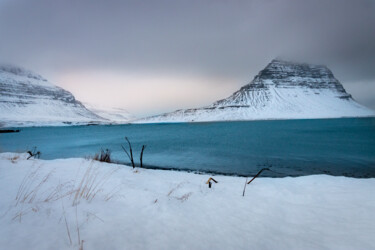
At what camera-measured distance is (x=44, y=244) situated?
240 cm

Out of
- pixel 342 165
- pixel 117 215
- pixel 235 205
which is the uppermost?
pixel 117 215

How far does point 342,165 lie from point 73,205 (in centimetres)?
1867

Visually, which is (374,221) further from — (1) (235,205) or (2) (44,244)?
(2) (44,244)

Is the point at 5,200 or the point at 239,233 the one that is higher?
the point at 5,200

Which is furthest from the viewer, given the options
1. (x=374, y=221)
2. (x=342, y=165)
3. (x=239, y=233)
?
(x=342, y=165)

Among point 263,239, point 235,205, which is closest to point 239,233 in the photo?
point 263,239

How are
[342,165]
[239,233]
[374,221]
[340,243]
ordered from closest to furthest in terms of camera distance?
1. [340,243]
2. [239,233]
3. [374,221]
4. [342,165]

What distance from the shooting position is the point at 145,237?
9.51 ft

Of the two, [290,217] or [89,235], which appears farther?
[290,217]

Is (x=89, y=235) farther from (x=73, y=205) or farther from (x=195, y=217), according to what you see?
(x=195, y=217)

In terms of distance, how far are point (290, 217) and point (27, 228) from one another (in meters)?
5.16

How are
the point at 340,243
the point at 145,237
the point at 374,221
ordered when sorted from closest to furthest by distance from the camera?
the point at 145,237, the point at 340,243, the point at 374,221

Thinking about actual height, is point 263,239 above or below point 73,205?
below

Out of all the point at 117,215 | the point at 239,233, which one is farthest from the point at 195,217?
the point at 117,215
